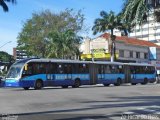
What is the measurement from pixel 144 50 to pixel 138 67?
30671 mm

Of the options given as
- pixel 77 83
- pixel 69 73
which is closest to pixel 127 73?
pixel 77 83

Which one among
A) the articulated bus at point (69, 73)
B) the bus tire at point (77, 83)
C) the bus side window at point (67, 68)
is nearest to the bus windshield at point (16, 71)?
the articulated bus at point (69, 73)

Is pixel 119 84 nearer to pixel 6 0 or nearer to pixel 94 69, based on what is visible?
pixel 94 69

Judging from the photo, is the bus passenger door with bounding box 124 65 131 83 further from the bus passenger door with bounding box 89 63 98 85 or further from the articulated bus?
the bus passenger door with bounding box 89 63 98 85

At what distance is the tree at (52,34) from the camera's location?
75.3 metres

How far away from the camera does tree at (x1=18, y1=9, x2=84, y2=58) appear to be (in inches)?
2967

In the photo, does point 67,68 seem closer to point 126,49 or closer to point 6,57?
point 126,49

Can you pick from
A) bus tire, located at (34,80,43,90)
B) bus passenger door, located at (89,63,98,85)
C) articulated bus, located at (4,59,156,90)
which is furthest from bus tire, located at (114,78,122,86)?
bus tire, located at (34,80,43,90)

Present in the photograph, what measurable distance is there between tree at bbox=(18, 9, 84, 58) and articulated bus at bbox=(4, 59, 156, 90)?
19.8 metres

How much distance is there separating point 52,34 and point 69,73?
30.1 meters

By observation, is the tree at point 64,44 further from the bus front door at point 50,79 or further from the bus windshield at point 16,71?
the bus windshield at point 16,71

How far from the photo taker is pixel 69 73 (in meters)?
45.2

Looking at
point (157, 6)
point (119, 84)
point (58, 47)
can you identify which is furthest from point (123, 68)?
point (157, 6)

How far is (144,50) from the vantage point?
88625 millimetres
